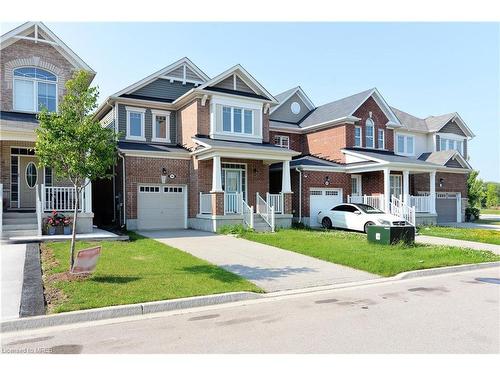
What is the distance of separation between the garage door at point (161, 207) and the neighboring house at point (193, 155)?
0.05m

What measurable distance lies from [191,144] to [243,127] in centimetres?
292

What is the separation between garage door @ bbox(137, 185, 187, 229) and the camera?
757 inches

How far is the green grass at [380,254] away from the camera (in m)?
10.4

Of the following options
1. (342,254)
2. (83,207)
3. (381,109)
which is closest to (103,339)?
(342,254)

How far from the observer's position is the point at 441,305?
22.8 ft

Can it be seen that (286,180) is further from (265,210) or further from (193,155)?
(193,155)

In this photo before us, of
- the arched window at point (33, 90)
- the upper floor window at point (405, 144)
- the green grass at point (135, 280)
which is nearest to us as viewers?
the green grass at point (135, 280)

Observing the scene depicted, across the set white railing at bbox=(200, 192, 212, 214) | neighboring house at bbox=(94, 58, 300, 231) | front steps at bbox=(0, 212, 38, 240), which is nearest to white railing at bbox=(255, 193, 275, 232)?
neighboring house at bbox=(94, 58, 300, 231)

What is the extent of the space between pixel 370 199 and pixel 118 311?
19428 millimetres

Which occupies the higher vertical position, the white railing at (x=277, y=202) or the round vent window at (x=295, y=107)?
the round vent window at (x=295, y=107)

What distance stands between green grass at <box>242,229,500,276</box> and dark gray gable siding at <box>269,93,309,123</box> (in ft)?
48.1

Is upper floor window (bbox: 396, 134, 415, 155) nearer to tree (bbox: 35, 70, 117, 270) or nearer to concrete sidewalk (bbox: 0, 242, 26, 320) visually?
tree (bbox: 35, 70, 117, 270)

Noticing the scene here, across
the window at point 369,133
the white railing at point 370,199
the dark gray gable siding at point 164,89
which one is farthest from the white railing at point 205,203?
the window at point 369,133

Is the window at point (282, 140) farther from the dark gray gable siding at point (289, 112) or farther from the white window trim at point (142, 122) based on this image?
the white window trim at point (142, 122)
